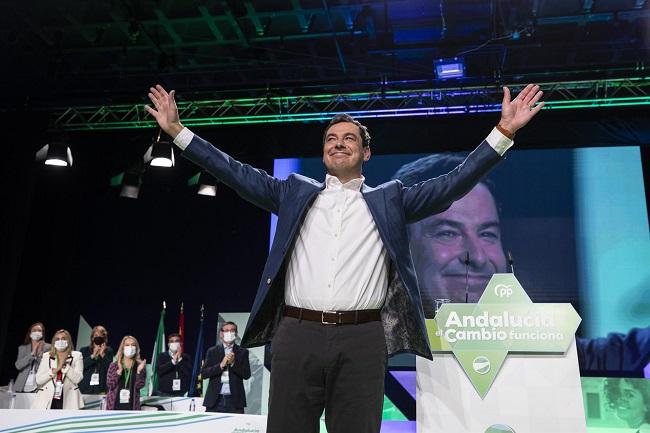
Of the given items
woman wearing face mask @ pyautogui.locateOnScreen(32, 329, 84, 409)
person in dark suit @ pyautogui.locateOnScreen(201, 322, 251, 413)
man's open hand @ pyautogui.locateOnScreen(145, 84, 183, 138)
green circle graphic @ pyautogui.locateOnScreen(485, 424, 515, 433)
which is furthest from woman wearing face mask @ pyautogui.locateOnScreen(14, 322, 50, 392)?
green circle graphic @ pyautogui.locateOnScreen(485, 424, 515, 433)

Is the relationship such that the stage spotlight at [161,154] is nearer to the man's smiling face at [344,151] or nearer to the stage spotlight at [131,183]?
the stage spotlight at [131,183]

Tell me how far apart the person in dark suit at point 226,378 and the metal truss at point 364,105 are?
3.12 meters

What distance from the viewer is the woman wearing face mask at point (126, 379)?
6.20 meters

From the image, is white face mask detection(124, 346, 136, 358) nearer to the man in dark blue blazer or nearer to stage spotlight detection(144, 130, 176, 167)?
stage spotlight detection(144, 130, 176, 167)

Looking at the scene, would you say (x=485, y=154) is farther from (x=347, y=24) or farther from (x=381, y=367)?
(x=347, y=24)

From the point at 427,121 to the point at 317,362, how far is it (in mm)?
6450

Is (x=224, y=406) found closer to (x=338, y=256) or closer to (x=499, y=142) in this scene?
(x=338, y=256)

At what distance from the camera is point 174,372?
6789 mm

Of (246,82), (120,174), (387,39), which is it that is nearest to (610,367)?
(387,39)

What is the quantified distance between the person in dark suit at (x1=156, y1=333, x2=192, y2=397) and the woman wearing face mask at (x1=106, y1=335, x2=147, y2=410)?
1.13 ft

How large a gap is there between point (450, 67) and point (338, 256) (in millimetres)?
5266

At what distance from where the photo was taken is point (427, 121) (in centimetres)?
804

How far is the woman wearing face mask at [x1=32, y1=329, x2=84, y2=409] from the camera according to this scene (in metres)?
6.30

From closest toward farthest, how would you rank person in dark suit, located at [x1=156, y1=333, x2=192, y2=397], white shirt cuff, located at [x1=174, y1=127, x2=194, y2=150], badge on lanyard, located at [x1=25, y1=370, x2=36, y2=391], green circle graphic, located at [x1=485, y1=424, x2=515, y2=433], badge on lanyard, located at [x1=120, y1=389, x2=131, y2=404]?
white shirt cuff, located at [x1=174, y1=127, x2=194, y2=150] → green circle graphic, located at [x1=485, y1=424, x2=515, y2=433] → badge on lanyard, located at [x1=120, y1=389, x2=131, y2=404] → badge on lanyard, located at [x1=25, y1=370, x2=36, y2=391] → person in dark suit, located at [x1=156, y1=333, x2=192, y2=397]
